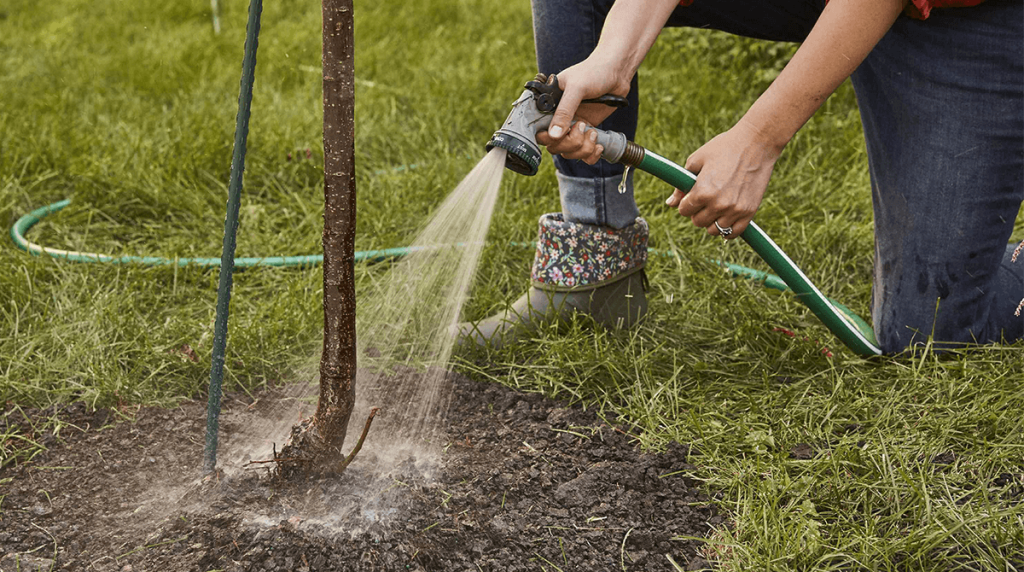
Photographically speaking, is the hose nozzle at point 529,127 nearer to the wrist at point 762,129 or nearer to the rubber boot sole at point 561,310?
the wrist at point 762,129

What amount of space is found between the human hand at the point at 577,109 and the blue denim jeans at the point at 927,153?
421mm

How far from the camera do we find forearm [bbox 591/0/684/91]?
1763 millimetres

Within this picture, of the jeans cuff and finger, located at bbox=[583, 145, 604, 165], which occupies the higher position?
finger, located at bbox=[583, 145, 604, 165]

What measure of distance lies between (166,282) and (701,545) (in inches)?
68.3

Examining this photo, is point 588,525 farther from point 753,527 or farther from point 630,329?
point 630,329

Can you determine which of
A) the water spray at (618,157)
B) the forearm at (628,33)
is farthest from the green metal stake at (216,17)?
the water spray at (618,157)

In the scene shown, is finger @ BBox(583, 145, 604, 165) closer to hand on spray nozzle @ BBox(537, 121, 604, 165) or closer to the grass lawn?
hand on spray nozzle @ BBox(537, 121, 604, 165)

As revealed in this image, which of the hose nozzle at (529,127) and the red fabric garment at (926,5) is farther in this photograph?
the red fabric garment at (926,5)

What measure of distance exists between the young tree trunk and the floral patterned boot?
628mm

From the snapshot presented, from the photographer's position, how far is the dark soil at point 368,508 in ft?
4.93

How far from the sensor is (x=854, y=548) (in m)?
1.50

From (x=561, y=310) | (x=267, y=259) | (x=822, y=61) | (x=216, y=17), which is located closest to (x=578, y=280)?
(x=561, y=310)

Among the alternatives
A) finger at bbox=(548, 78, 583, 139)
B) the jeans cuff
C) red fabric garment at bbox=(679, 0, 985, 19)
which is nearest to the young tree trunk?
finger at bbox=(548, 78, 583, 139)

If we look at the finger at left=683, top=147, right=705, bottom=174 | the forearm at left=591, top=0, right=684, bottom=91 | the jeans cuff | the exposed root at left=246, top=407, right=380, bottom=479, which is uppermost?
the forearm at left=591, top=0, right=684, bottom=91
